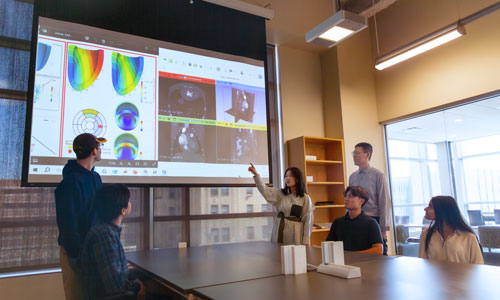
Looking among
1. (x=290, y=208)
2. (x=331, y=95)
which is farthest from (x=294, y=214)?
(x=331, y=95)

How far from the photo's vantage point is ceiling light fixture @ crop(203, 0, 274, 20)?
360 centimetres

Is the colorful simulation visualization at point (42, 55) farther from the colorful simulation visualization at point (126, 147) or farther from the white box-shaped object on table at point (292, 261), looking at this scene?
the white box-shaped object on table at point (292, 261)

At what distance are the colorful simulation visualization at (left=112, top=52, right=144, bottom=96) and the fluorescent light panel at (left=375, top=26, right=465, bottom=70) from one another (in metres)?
2.77

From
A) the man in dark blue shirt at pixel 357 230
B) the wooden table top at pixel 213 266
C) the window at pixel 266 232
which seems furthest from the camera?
the window at pixel 266 232

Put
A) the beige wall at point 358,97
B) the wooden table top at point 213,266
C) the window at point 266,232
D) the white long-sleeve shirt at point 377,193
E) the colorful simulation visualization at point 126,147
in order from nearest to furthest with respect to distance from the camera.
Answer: the wooden table top at point 213,266
the colorful simulation visualization at point 126,147
the white long-sleeve shirt at point 377,193
the window at point 266,232
the beige wall at point 358,97

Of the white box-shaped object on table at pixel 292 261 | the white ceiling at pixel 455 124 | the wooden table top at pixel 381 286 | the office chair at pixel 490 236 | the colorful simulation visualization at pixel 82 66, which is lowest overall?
the office chair at pixel 490 236

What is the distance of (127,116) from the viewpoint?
296cm

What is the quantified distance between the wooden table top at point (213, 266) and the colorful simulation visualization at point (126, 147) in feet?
2.83

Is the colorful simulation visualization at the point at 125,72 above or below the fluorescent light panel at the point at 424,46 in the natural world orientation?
below

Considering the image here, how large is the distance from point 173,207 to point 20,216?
1346 mm

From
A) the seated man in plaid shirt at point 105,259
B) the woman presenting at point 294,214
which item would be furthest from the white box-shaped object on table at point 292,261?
the woman presenting at point 294,214

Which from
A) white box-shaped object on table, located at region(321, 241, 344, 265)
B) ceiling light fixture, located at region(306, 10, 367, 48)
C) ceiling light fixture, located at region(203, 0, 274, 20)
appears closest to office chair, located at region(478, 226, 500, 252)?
ceiling light fixture, located at region(306, 10, 367, 48)

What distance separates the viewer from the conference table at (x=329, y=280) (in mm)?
1195

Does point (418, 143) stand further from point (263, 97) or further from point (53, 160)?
point (53, 160)
